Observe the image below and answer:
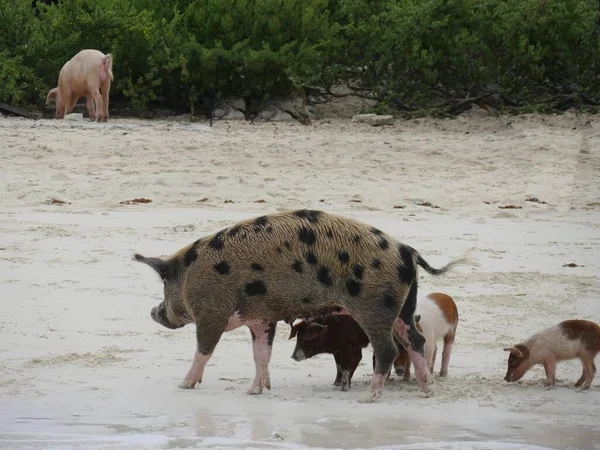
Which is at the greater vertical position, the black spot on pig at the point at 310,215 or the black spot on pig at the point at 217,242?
the black spot on pig at the point at 310,215

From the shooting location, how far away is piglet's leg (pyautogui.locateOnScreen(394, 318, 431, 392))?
676 centimetres

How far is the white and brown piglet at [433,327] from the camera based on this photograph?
7078 mm

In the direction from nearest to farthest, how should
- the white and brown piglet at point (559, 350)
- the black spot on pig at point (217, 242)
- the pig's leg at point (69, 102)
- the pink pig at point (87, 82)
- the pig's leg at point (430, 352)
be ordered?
1. the black spot on pig at point (217, 242)
2. the white and brown piglet at point (559, 350)
3. the pig's leg at point (430, 352)
4. the pink pig at point (87, 82)
5. the pig's leg at point (69, 102)

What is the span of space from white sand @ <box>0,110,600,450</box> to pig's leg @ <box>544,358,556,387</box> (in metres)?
0.07

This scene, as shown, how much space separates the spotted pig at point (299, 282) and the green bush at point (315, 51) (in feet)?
40.0

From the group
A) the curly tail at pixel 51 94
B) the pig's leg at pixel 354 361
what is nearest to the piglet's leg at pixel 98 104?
the curly tail at pixel 51 94

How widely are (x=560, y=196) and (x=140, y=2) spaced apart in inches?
382

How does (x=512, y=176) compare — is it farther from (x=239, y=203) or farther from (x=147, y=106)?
(x=147, y=106)

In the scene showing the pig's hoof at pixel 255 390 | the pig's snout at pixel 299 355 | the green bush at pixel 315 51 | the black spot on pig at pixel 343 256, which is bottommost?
the pig's hoof at pixel 255 390

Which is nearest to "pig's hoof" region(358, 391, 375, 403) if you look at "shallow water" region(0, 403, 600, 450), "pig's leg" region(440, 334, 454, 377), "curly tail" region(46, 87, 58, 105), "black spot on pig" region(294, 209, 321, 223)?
"shallow water" region(0, 403, 600, 450)

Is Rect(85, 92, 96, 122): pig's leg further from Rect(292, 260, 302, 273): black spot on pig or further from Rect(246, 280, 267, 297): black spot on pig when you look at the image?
Rect(292, 260, 302, 273): black spot on pig

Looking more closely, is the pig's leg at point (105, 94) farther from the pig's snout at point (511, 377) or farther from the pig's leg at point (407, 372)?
the pig's snout at point (511, 377)

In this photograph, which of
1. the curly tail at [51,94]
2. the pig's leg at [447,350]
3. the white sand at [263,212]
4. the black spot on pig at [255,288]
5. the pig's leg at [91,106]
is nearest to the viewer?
the white sand at [263,212]

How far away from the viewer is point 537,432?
603 centimetres
